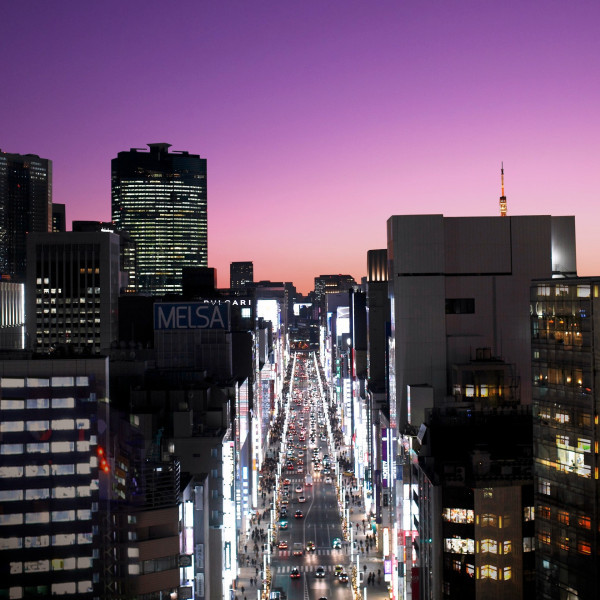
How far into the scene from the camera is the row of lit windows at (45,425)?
55.7m

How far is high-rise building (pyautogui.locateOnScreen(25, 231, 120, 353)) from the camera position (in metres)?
171

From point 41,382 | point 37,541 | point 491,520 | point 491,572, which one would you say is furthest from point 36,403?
point 491,572

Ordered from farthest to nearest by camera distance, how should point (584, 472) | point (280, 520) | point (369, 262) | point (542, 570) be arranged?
point (369, 262)
point (280, 520)
point (542, 570)
point (584, 472)

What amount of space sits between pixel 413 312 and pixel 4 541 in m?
44.3

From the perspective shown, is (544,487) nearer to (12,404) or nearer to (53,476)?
(53,476)

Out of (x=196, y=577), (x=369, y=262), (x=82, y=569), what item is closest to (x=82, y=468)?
(x=82, y=569)

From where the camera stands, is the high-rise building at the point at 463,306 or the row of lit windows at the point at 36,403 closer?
the row of lit windows at the point at 36,403

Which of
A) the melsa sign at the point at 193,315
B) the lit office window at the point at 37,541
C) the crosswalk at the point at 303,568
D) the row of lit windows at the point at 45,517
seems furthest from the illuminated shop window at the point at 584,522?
the melsa sign at the point at 193,315

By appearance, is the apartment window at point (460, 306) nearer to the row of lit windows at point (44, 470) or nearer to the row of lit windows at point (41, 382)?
the row of lit windows at point (41, 382)

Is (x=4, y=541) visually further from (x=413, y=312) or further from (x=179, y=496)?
(x=413, y=312)

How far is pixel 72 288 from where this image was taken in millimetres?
172375

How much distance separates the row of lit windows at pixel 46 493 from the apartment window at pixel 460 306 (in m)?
42.1

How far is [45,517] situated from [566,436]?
32.5 metres

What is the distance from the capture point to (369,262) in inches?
6127
